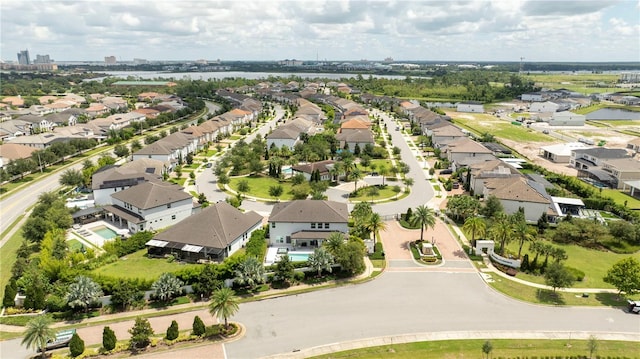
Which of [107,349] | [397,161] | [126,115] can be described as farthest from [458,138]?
[126,115]

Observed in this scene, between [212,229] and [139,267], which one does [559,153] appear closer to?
[212,229]

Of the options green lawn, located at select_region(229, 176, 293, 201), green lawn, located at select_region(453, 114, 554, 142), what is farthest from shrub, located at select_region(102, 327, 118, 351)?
green lawn, located at select_region(453, 114, 554, 142)

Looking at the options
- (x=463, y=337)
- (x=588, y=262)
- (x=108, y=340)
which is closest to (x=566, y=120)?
(x=588, y=262)

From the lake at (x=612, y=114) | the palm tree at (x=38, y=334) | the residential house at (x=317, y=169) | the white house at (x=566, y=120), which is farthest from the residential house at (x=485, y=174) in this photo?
the lake at (x=612, y=114)

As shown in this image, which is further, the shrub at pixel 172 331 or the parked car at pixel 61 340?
the shrub at pixel 172 331

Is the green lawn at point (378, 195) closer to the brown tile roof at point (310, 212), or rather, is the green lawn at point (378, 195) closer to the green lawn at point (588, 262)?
the brown tile roof at point (310, 212)

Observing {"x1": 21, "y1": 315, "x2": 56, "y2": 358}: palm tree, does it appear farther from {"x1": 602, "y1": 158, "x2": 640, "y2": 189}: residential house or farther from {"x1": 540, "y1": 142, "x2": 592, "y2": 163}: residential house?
{"x1": 540, "y1": 142, "x2": 592, "y2": 163}: residential house
